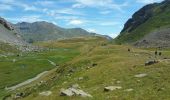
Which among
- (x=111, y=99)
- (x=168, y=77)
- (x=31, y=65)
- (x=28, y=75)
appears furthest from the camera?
(x=31, y=65)

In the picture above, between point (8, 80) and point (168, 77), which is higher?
point (168, 77)

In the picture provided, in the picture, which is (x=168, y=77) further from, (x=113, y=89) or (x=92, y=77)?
(x=92, y=77)

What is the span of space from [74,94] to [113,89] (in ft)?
15.2

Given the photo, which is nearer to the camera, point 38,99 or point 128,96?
point 128,96

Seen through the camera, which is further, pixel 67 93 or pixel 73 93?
pixel 67 93

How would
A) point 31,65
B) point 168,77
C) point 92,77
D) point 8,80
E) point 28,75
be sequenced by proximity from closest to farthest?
point 168,77, point 92,77, point 8,80, point 28,75, point 31,65

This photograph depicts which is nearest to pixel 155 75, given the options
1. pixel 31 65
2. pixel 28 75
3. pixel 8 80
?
pixel 8 80

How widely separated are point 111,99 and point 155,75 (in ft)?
36.6

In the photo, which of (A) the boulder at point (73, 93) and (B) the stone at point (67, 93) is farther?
(B) the stone at point (67, 93)

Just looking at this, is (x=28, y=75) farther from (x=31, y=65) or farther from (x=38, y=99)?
(x=38, y=99)

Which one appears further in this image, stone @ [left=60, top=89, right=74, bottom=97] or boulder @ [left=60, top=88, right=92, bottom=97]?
stone @ [left=60, top=89, right=74, bottom=97]

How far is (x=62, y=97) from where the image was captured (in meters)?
41.7

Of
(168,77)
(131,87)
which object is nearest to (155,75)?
(168,77)

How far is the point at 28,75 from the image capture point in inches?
4985
